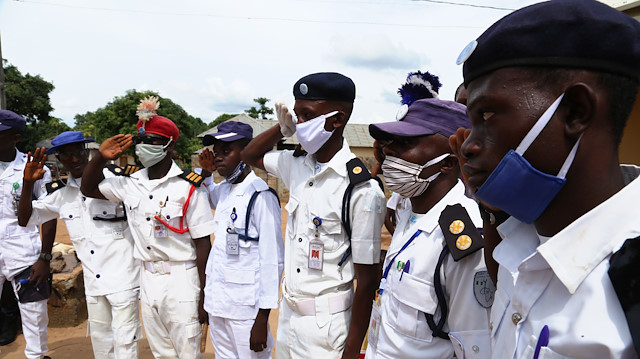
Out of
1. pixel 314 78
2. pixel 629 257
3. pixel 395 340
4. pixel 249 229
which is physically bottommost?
pixel 395 340

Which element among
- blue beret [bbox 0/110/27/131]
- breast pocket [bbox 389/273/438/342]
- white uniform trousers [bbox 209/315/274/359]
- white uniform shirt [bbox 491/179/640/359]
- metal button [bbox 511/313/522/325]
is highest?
blue beret [bbox 0/110/27/131]

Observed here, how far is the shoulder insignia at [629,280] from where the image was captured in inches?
31.4

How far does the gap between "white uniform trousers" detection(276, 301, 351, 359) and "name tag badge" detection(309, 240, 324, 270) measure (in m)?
0.31

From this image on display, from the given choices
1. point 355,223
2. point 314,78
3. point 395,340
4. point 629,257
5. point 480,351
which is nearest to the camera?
point 629,257

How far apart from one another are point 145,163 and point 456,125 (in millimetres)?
2796

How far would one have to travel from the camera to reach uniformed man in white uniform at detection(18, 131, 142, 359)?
143 inches

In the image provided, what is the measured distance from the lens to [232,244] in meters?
3.16

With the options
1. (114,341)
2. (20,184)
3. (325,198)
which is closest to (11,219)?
(20,184)

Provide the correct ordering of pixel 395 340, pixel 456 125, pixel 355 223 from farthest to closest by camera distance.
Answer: pixel 355 223
pixel 456 125
pixel 395 340

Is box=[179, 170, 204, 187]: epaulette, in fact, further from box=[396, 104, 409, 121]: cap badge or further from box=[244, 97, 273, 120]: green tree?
box=[244, 97, 273, 120]: green tree

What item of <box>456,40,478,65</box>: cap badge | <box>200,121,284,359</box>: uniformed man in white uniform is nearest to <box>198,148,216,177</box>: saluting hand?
<box>200,121,284,359</box>: uniformed man in white uniform

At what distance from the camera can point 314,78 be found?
259cm

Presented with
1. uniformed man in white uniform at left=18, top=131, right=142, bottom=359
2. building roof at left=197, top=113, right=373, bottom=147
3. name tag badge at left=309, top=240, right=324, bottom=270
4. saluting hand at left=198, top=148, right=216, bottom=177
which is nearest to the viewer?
name tag badge at left=309, top=240, right=324, bottom=270

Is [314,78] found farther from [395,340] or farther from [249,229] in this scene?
[395,340]
